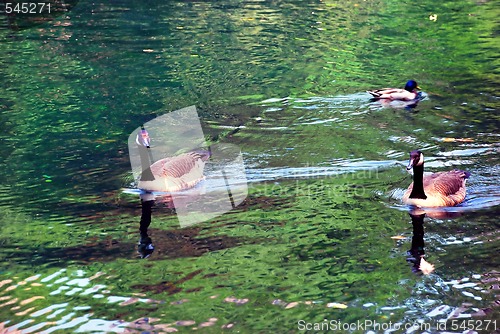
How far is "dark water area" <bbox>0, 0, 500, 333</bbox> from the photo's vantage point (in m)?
7.64

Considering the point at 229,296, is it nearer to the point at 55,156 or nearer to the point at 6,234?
the point at 6,234

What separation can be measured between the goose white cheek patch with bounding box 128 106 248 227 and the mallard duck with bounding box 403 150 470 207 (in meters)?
2.31

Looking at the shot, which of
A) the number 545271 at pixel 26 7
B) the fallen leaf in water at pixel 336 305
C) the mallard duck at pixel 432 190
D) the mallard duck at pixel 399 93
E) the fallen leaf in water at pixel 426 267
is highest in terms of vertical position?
the number 545271 at pixel 26 7

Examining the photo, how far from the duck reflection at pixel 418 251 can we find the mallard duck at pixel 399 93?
5.08 metres

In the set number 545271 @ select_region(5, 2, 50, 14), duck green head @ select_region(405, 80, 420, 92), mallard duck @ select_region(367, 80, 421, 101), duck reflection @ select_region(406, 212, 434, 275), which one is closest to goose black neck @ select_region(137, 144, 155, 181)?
duck reflection @ select_region(406, 212, 434, 275)

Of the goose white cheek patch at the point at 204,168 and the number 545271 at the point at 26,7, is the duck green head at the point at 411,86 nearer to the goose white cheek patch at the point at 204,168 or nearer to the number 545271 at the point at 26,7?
the goose white cheek patch at the point at 204,168

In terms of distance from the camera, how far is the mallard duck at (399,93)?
14.4 meters

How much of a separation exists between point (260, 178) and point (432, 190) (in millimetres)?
2488

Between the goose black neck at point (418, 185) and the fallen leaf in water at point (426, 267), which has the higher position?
the goose black neck at point (418, 185)

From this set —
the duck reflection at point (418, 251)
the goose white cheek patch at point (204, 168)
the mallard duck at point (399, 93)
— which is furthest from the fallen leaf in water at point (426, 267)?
the mallard duck at point (399, 93)

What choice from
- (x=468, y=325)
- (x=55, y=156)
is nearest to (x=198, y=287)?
(x=468, y=325)

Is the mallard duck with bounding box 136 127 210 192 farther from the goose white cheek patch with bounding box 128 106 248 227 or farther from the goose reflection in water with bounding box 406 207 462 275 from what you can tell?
the goose reflection in water with bounding box 406 207 462 275

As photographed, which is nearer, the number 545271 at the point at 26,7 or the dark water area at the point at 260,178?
the dark water area at the point at 260,178

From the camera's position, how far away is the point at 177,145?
1280 cm
